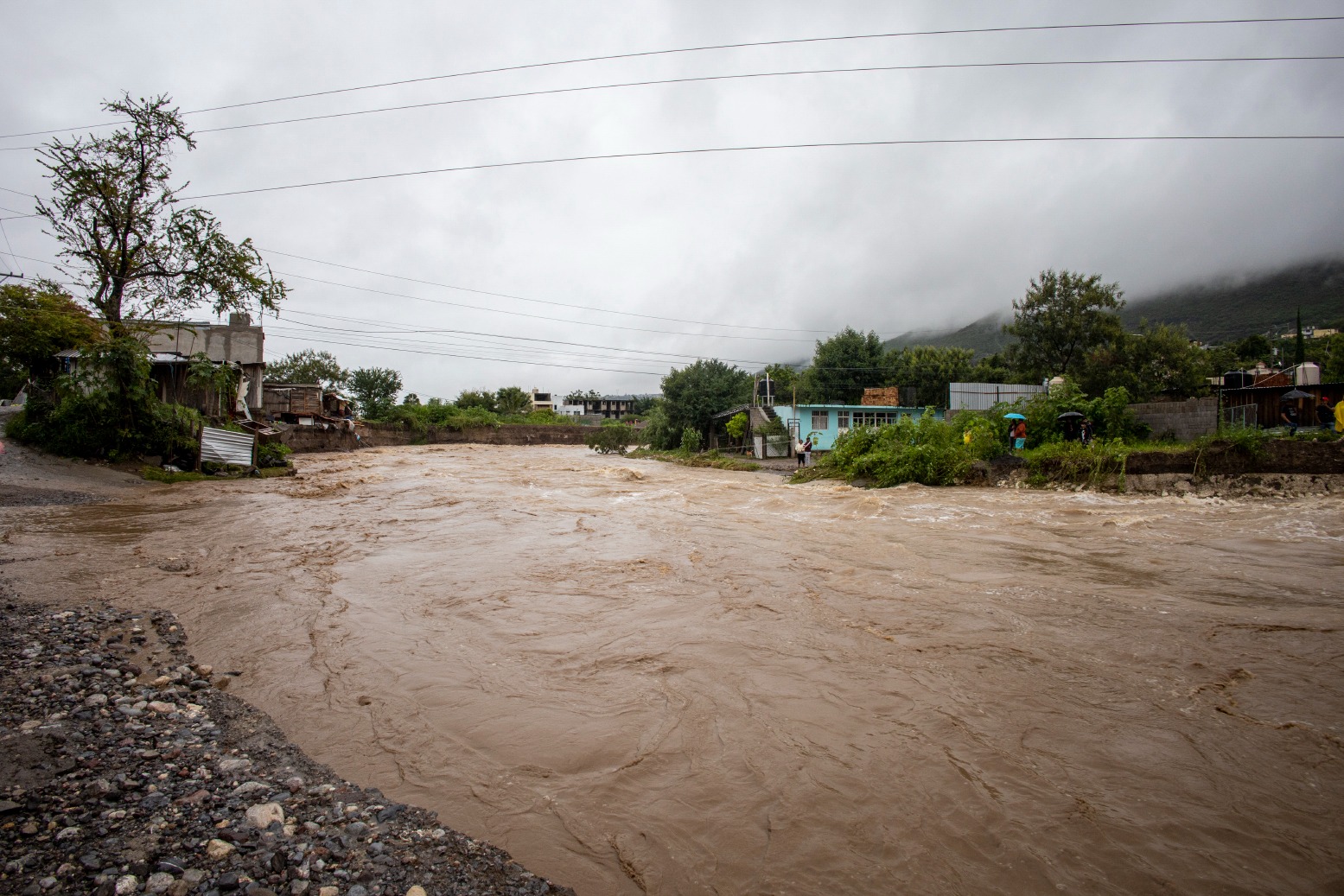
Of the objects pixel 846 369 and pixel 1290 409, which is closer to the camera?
pixel 1290 409

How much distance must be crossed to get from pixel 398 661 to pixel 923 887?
12.0 feet

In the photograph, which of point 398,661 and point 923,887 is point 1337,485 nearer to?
point 923,887

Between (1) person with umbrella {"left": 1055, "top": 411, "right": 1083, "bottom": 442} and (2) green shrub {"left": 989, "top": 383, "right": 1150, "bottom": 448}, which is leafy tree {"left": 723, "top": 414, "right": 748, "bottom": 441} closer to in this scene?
(2) green shrub {"left": 989, "top": 383, "right": 1150, "bottom": 448}

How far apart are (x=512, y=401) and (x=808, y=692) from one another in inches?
2760

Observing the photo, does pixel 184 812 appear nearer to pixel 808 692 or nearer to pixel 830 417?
pixel 808 692

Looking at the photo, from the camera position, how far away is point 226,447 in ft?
57.8

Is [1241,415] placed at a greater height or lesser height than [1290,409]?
lesser

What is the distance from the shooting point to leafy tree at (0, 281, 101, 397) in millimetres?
20609

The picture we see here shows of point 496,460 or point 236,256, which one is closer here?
point 236,256

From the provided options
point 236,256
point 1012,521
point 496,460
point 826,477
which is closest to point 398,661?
point 1012,521

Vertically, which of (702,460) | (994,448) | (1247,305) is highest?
(1247,305)

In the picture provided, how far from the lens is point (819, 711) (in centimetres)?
378

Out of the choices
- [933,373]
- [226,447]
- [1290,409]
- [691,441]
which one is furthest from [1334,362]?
[226,447]

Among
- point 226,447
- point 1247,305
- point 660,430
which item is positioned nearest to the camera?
point 226,447
